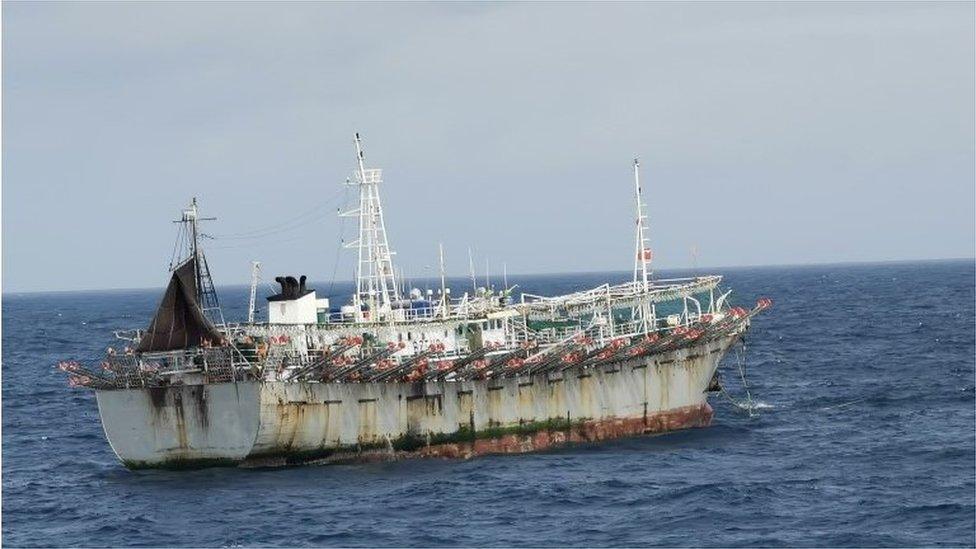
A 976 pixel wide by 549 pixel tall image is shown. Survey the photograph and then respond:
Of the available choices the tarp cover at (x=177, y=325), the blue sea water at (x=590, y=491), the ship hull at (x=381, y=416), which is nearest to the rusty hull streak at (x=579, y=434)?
the ship hull at (x=381, y=416)

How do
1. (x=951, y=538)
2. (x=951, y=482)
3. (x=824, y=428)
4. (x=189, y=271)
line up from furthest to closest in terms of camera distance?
(x=824, y=428) → (x=189, y=271) → (x=951, y=482) → (x=951, y=538)

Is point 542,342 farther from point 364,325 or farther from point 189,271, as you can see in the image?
point 189,271

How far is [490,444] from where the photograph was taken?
62719 millimetres

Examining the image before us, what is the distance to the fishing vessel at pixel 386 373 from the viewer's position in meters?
57.4

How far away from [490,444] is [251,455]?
1078 centimetres

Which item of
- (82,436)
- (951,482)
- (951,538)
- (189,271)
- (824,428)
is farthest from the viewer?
(82,436)

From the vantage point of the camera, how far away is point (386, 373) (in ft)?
195

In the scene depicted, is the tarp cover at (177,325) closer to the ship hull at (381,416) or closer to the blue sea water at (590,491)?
the ship hull at (381,416)

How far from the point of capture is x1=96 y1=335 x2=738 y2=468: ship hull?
57.0 metres

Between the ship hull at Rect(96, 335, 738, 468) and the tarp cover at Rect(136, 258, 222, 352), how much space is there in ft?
6.44

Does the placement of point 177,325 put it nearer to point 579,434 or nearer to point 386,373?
point 386,373

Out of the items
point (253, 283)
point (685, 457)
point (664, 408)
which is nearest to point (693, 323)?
point (664, 408)

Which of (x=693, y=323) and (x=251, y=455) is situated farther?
(x=693, y=323)

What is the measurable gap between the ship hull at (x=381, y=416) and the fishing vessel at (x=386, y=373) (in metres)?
0.05
